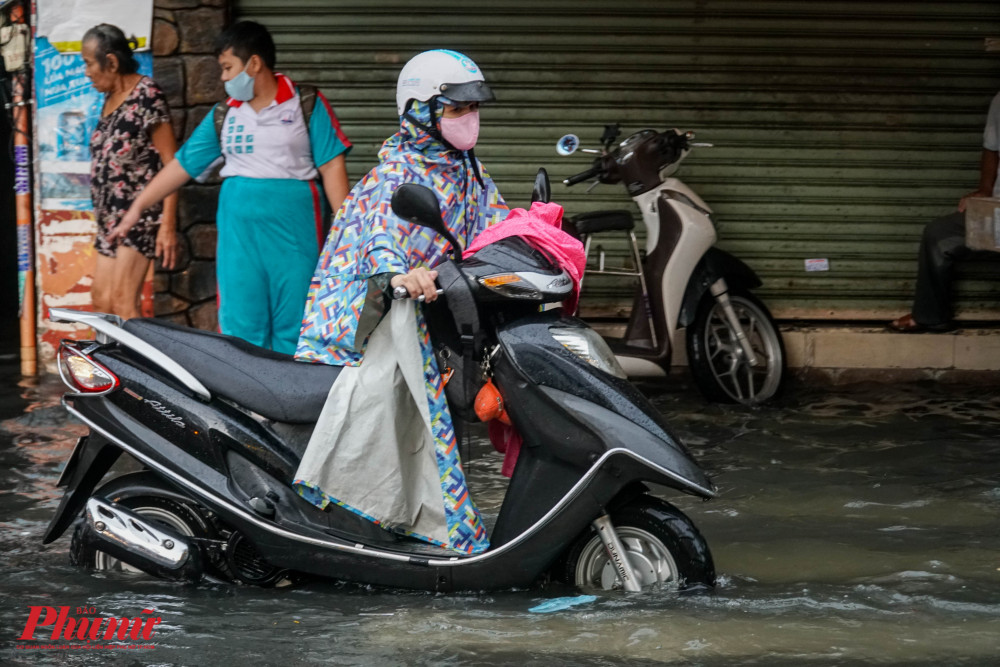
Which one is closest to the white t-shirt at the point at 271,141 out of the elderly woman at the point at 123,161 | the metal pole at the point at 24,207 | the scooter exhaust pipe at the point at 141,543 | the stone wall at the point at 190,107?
the elderly woman at the point at 123,161

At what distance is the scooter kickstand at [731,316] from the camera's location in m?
7.34

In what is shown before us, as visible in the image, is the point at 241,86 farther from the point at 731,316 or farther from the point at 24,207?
the point at 731,316

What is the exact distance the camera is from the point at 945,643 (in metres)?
3.67

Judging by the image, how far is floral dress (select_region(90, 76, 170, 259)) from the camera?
7332 mm

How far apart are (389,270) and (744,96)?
15.7 ft

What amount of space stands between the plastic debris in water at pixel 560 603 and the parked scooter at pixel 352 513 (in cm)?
6

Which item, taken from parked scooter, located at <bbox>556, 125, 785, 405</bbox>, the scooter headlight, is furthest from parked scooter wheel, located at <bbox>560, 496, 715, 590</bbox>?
parked scooter, located at <bbox>556, 125, 785, 405</bbox>

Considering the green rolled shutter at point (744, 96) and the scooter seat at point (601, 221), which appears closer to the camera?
the scooter seat at point (601, 221)

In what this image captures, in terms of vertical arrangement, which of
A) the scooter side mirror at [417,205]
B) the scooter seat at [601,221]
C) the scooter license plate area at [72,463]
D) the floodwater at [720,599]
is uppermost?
the scooter side mirror at [417,205]

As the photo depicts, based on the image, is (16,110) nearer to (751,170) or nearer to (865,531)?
(751,170)

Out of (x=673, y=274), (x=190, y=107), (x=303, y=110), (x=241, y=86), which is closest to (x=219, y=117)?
(x=241, y=86)

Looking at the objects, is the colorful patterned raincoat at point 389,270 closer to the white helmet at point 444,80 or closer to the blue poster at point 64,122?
the white helmet at point 444,80

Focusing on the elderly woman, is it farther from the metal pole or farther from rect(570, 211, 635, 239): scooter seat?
rect(570, 211, 635, 239): scooter seat

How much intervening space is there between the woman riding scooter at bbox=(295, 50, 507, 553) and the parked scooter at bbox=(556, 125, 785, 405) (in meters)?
3.08
